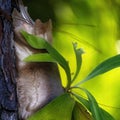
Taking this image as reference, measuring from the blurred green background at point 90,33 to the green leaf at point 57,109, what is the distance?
15 centimetres

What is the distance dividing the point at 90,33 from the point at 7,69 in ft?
1.02

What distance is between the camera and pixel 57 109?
1.77 ft

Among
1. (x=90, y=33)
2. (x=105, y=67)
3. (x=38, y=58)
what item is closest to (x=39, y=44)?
(x=38, y=58)

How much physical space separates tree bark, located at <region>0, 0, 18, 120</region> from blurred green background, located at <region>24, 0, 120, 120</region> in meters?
0.17

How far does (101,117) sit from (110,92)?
24cm

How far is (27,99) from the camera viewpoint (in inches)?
21.3

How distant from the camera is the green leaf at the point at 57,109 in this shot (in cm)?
53

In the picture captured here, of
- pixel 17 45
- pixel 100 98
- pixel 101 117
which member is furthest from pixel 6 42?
pixel 100 98

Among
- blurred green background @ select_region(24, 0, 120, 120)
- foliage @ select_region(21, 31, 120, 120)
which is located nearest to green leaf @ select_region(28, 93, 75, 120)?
foliage @ select_region(21, 31, 120, 120)

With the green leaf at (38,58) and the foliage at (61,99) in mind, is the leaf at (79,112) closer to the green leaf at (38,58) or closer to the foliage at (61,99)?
the foliage at (61,99)

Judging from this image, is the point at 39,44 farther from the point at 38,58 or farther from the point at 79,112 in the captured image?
the point at 79,112

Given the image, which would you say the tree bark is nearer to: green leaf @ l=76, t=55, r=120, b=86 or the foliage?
the foliage

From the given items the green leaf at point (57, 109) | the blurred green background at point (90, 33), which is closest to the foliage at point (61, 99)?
the green leaf at point (57, 109)

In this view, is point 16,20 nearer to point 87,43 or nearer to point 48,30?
point 48,30
